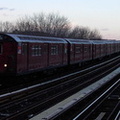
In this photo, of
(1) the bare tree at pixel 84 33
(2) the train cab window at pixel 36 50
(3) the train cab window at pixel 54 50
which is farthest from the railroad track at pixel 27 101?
(1) the bare tree at pixel 84 33

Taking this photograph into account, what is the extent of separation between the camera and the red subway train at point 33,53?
18.2m

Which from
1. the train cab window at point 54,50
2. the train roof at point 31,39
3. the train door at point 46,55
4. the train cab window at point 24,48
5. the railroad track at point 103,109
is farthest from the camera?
the train cab window at point 54,50

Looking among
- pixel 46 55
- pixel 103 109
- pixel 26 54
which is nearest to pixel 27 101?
pixel 103 109

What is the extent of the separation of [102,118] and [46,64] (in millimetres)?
11807

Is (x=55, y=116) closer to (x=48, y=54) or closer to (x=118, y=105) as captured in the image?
(x=118, y=105)

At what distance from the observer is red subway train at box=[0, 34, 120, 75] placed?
715 inches

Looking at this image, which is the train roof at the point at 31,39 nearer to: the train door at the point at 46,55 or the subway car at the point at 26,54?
the subway car at the point at 26,54

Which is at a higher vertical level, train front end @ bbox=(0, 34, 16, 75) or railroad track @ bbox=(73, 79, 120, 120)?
train front end @ bbox=(0, 34, 16, 75)

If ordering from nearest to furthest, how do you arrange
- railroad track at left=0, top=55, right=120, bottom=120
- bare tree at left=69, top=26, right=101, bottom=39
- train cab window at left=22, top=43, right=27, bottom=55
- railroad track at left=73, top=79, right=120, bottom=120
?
railroad track at left=73, top=79, right=120, bottom=120, railroad track at left=0, top=55, right=120, bottom=120, train cab window at left=22, top=43, right=27, bottom=55, bare tree at left=69, top=26, right=101, bottom=39

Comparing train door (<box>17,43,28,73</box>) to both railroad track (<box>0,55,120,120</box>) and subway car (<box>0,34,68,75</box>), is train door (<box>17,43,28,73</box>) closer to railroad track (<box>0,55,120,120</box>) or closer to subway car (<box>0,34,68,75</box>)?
subway car (<box>0,34,68,75</box>)

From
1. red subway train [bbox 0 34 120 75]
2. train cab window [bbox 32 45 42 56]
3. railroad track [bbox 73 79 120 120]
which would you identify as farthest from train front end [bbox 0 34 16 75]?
railroad track [bbox 73 79 120 120]

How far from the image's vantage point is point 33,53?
20766 mm

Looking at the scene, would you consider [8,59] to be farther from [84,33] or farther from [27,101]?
[84,33]

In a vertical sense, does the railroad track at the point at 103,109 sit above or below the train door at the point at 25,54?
below
